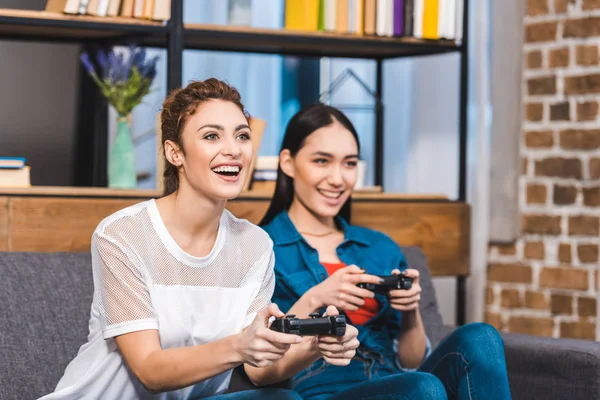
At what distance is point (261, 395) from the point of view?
5.55ft

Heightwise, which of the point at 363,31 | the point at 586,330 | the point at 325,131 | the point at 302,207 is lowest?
the point at 586,330

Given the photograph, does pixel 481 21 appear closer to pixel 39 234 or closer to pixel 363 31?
pixel 363 31

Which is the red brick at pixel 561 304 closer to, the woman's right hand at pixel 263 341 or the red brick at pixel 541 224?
the red brick at pixel 541 224

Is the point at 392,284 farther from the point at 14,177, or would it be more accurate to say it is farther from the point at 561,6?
the point at 561,6

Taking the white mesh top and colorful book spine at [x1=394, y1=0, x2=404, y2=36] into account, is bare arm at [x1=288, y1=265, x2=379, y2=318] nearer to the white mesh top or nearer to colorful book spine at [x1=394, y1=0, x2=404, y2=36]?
the white mesh top

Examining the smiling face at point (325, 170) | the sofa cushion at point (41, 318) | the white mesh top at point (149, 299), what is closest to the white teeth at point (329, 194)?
the smiling face at point (325, 170)

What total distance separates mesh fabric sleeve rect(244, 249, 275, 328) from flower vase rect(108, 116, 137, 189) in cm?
84

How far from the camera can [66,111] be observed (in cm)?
294

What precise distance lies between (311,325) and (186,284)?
1.10 feet

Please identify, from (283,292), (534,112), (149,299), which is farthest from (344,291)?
(534,112)

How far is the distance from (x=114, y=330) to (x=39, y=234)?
2.93 ft

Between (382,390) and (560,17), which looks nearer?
(382,390)

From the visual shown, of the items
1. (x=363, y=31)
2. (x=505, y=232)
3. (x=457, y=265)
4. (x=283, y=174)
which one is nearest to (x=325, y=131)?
(x=283, y=174)

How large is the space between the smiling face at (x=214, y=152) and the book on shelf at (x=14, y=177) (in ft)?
2.66
